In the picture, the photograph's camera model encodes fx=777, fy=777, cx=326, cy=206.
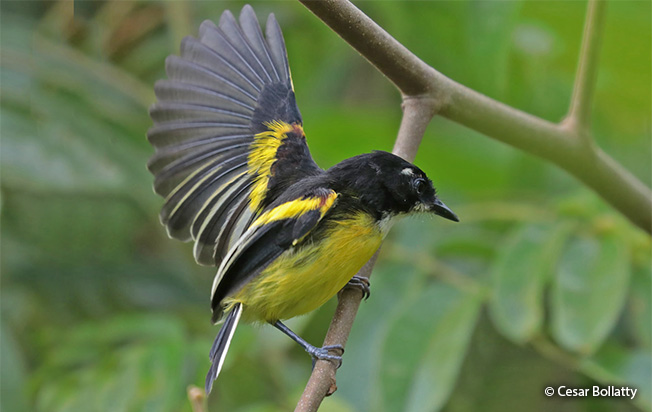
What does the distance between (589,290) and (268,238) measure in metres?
0.74

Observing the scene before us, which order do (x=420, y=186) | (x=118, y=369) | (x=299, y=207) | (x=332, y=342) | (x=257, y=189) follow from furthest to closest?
(x=118, y=369) < (x=257, y=189) < (x=420, y=186) < (x=299, y=207) < (x=332, y=342)

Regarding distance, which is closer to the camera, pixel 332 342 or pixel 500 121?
pixel 332 342

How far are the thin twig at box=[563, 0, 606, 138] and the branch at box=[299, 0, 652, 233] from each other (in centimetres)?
3

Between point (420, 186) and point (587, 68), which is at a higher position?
point (587, 68)

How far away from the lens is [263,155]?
181cm

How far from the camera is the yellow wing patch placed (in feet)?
5.74

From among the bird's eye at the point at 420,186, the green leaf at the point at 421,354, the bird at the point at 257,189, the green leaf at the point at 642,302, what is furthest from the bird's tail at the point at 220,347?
the green leaf at the point at 642,302

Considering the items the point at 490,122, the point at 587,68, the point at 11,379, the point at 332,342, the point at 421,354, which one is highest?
the point at 587,68

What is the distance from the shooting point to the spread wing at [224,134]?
70.2 inches

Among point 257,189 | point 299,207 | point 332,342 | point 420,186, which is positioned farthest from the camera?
point 257,189

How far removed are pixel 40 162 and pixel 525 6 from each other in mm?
1532

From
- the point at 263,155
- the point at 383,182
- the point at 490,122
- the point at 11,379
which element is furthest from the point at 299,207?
the point at 11,379

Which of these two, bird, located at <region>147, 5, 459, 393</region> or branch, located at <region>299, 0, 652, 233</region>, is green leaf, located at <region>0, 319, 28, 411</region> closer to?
bird, located at <region>147, 5, 459, 393</region>

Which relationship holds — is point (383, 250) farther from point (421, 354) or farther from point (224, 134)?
point (224, 134)
